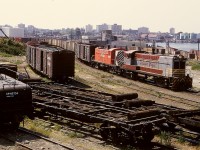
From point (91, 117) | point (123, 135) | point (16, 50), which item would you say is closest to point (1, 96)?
point (91, 117)

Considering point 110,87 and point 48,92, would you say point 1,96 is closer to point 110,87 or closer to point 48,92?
point 48,92

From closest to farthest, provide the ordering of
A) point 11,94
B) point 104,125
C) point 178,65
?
point 104,125
point 11,94
point 178,65

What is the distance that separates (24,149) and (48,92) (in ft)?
22.0

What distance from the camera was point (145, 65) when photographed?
34062 millimetres

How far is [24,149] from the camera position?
40.0ft

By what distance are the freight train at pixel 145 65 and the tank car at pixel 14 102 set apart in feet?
59.9

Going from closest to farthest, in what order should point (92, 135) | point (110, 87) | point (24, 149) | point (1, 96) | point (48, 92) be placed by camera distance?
point (24, 149) → point (1, 96) → point (92, 135) → point (48, 92) → point (110, 87)

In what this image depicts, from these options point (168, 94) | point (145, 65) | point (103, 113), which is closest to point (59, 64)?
point (145, 65)

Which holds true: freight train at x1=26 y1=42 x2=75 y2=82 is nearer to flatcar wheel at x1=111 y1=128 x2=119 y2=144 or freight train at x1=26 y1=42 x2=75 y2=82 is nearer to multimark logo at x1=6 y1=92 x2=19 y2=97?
multimark logo at x1=6 y1=92 x2=19 y2=97

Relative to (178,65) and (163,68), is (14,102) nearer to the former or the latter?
(178,65)

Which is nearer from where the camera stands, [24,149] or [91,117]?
[24,149]

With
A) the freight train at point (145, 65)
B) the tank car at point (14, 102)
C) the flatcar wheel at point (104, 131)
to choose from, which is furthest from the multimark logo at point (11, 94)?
the freight train at point (145, 65)

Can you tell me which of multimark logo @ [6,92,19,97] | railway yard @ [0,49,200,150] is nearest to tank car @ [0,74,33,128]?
multimark logo @ [6,92,19,97]

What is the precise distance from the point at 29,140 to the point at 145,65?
73.3 ft
